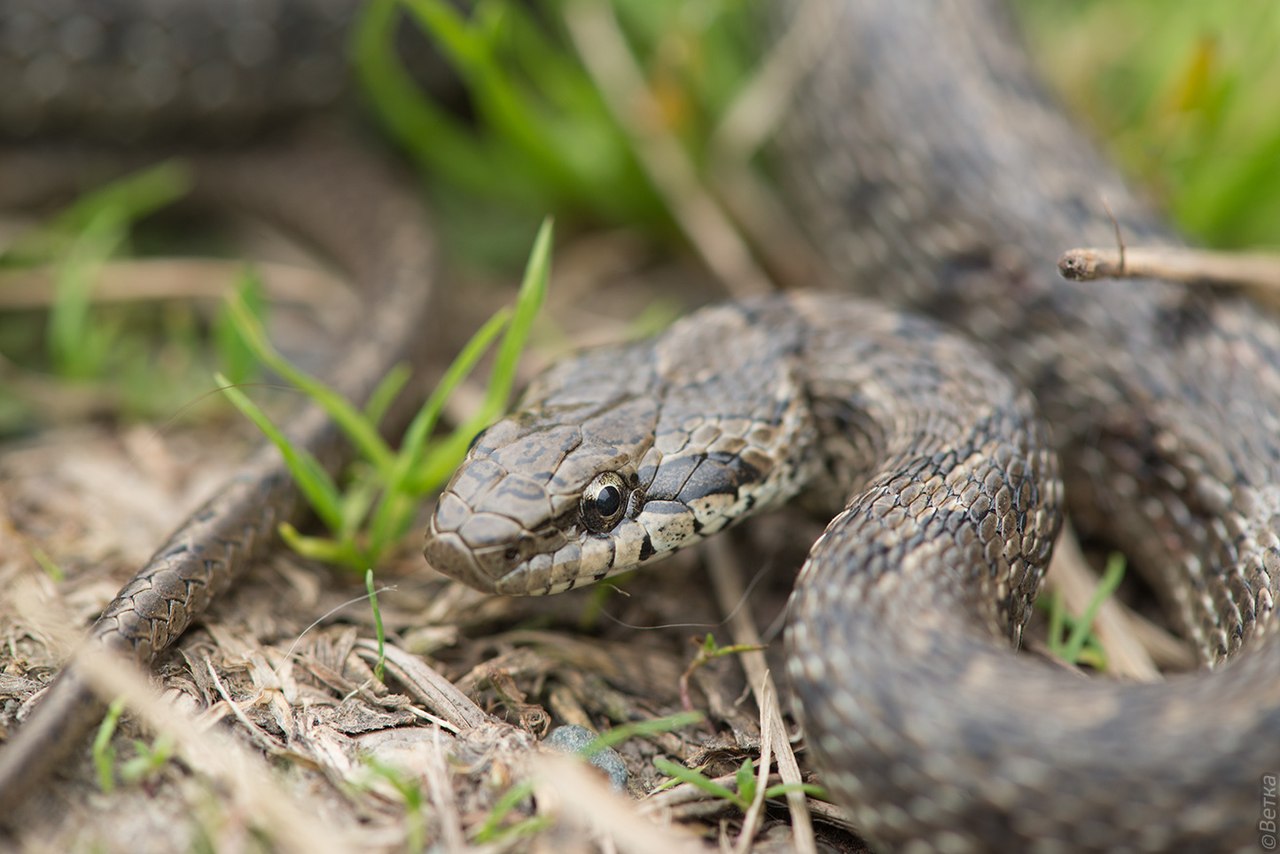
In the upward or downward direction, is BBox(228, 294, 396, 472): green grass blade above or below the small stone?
above

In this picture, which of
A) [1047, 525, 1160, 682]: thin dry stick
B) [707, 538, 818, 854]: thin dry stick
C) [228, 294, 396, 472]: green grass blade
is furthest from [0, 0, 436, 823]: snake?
[1047, 525, 1160, 682]: thin dry stick

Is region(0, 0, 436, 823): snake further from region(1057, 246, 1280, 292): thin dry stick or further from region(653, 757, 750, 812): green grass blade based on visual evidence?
region(1057, 246, 1280, 292): thin dry stick

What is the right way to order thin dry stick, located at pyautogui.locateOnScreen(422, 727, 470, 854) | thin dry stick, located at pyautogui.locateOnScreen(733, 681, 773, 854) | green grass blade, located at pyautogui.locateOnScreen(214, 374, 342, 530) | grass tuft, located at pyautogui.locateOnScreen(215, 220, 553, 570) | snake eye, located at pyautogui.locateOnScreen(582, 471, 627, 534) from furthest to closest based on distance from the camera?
grass tuft, located at pyautogui.locateOnScreen(215, 220, 553, 570), green grass blade, located at pyautogui.locateOnScreen(214, 374, 342, 530), snake eye, located at pyautogui.locateOnScreen(582, 471, 627, 534), thin dry stick, located at pyautogui.locateOnScreen(733, 681, 773, 854), thin dry stick, located at pyautogui.locateOnScreen(422, 727, 470, 854)

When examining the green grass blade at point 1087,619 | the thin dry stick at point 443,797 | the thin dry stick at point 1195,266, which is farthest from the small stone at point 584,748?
the thin dry stick at point 1195,266

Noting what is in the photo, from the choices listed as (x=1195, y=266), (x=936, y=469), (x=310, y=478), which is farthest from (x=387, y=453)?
(x=1195, y=266)

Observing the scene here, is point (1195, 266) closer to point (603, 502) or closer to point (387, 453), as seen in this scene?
point (603, 502)

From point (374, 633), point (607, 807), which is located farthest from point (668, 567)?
point (607, 807)
